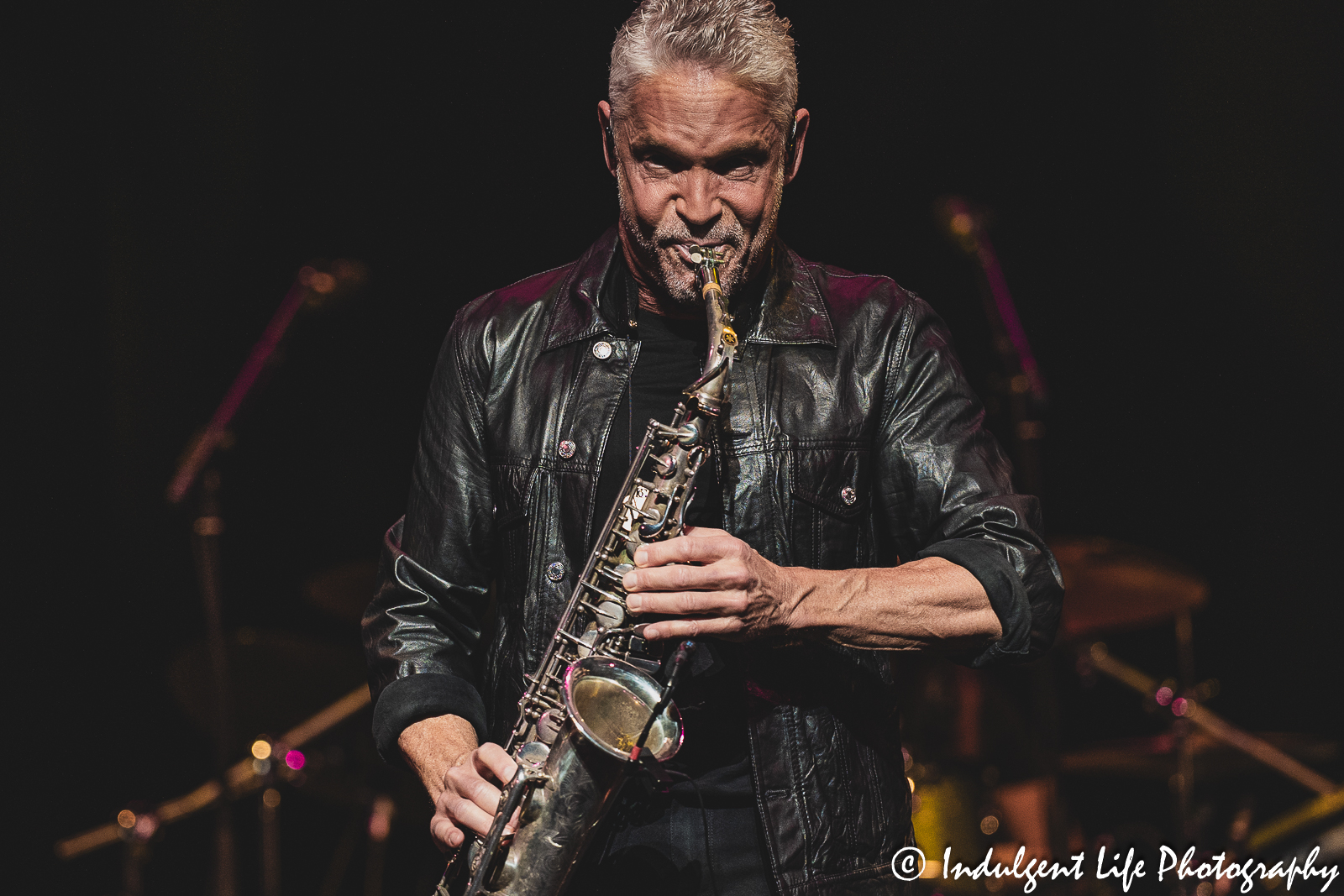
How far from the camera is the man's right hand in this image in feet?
5.53

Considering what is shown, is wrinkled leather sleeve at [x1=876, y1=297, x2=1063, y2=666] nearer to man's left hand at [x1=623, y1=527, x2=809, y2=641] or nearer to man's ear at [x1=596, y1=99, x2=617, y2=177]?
man's left hand at [x1=623, y1=527, x2=809, y2=641]

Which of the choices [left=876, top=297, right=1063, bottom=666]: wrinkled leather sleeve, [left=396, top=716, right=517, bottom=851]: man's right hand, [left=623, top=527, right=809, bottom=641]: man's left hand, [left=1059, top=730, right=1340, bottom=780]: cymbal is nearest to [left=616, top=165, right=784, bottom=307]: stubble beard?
[left=876, top=297, right=1063, bottom=666]: wrinkled leather sleeve

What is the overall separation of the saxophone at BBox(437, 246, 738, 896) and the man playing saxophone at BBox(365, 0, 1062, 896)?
0.20 feet

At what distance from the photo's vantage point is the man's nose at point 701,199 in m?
1.93

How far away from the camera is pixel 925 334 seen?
6.72ft

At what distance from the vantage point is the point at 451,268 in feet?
16.6

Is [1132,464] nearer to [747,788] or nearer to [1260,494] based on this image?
[1260,494]

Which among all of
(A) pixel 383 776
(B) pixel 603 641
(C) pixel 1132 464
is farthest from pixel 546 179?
(B) pixel 603 641

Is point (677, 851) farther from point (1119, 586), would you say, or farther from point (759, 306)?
point (1119, 586)

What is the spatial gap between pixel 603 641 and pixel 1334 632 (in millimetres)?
4603

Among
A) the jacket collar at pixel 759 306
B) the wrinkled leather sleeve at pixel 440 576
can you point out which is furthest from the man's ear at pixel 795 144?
the wrinkled leather sleeve at pixel 440 576

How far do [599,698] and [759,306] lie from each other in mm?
755

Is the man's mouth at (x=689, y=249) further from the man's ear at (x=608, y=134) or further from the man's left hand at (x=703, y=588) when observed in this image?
the man's left hand at (x=703, y=588)

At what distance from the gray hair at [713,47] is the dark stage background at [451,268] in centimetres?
268
